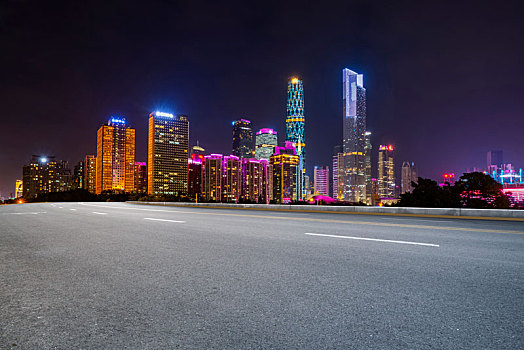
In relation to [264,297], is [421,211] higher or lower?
lower

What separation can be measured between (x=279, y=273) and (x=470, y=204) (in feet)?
141

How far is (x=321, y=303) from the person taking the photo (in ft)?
10.9

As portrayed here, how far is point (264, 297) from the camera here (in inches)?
139

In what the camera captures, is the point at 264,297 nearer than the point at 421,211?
Yes

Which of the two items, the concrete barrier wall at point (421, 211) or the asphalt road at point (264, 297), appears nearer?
the asphalt road at point (264, 297)

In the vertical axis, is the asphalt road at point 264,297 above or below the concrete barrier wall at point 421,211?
above

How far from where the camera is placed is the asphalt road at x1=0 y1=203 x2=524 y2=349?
262cm

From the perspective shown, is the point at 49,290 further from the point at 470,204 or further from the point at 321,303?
the point at 470,204

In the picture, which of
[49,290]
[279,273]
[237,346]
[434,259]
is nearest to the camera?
[237,346]

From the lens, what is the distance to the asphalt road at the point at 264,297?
262cm

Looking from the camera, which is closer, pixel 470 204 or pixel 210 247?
pixel 210 247

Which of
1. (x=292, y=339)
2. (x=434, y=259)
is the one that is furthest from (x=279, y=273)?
(x=434, y=259)

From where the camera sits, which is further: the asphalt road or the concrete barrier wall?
the concrete barrier wall

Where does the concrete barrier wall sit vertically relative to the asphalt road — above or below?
below
